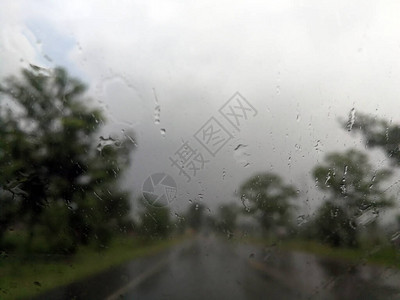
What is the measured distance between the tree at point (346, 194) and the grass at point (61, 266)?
134 cm

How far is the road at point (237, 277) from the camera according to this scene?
12.6ft

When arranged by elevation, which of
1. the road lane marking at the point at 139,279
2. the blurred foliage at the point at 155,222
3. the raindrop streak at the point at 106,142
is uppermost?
the raindrop streak at the point at 106,142

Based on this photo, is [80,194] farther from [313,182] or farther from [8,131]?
[313,182]

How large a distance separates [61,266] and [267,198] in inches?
81.4

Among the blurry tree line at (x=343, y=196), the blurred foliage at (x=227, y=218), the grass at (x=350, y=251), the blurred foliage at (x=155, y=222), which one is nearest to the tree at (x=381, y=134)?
the blurry tree line at (x=343, y=196)

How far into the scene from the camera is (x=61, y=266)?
170 inches

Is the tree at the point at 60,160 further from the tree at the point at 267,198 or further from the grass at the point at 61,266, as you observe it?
the tree at the point at 267,198

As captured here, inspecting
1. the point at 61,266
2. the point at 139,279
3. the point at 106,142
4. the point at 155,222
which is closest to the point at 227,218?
the point at 155,222

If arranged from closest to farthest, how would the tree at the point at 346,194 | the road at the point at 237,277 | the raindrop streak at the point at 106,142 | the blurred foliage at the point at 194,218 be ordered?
the road at the point at 237,277 → the tree at the point at 346,194 → the blurred foliage at the point at 194,218 → the raindrop streak at the point at 106,142

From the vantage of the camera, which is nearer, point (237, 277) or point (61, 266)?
point (237, 277)

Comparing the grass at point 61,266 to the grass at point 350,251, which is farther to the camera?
the grass at point 61,266

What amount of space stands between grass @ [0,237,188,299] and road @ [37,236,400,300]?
0.35ft

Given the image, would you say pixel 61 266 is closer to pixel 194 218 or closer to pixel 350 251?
pixel 194 218

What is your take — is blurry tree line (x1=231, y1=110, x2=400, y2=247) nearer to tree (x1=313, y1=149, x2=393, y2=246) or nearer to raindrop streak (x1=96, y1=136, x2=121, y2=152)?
tree (x1=313, y1=149, x2=393, y2=246)
